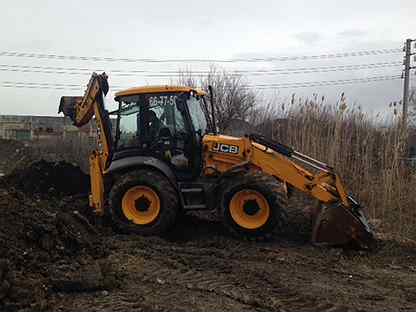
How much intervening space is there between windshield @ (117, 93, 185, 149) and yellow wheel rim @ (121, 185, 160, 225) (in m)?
0.82

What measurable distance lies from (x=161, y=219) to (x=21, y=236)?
268 centimetres

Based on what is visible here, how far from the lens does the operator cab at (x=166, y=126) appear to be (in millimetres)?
8805

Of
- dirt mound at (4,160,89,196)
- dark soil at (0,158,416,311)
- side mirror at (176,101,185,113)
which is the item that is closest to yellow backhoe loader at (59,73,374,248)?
side mirror at (176,101,185,113)

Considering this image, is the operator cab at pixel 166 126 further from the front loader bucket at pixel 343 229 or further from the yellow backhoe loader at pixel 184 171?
the front loader bucket at pixel 343 229

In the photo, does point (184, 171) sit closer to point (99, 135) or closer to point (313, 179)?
point (99, 135)

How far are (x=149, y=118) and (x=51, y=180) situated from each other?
3756mm

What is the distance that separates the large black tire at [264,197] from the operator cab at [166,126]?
2.82ft

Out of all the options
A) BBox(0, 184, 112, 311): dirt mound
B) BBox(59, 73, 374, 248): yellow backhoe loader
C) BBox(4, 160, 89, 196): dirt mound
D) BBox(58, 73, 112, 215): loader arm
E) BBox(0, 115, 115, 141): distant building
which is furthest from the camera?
BBox(0, 115, 115, 141): distant building

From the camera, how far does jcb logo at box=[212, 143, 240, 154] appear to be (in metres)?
8.66

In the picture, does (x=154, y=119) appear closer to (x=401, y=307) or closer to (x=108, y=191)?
(x=108, y=191)

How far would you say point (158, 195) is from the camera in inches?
339

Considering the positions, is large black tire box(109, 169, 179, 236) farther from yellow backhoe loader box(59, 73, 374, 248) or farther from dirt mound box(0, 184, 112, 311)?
dirt mound box(0, 184, 112, 311)

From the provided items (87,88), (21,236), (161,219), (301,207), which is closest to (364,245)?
(301,207)

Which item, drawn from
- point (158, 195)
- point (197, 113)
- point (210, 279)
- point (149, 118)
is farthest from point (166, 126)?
point (210, 279)
